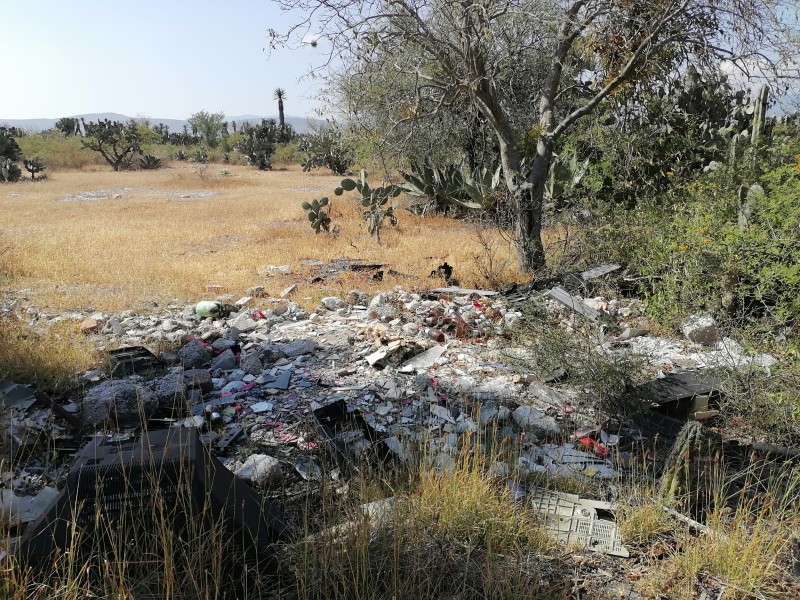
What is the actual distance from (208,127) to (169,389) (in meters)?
40.0

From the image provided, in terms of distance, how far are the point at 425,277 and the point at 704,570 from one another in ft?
20.0

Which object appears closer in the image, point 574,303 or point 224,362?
point 224,362

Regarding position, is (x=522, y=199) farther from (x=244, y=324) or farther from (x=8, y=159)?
(x=8, y=159)

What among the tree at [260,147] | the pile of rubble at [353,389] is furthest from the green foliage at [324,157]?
the pile of rubble at [353,389]

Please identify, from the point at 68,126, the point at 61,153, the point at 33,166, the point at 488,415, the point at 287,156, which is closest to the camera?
the point at 488,415

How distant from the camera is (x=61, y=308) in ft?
23.5

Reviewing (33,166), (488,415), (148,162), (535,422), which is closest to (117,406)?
(488,415)

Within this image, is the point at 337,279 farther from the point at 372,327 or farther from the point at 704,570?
the point at 704,570

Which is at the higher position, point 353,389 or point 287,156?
point 287,156

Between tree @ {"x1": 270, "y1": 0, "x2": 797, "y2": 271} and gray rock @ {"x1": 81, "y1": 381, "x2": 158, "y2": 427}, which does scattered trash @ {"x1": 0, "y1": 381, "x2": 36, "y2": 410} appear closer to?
gray rock @ {"x1": 81, "y1": 381, "x2": 158, "y2": 427}

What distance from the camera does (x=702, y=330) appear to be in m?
5.54

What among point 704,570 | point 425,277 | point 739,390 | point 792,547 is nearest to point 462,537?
point 704,570

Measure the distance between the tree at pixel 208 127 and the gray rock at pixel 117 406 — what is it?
38.5 m

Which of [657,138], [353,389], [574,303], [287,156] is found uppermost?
[287,156]
